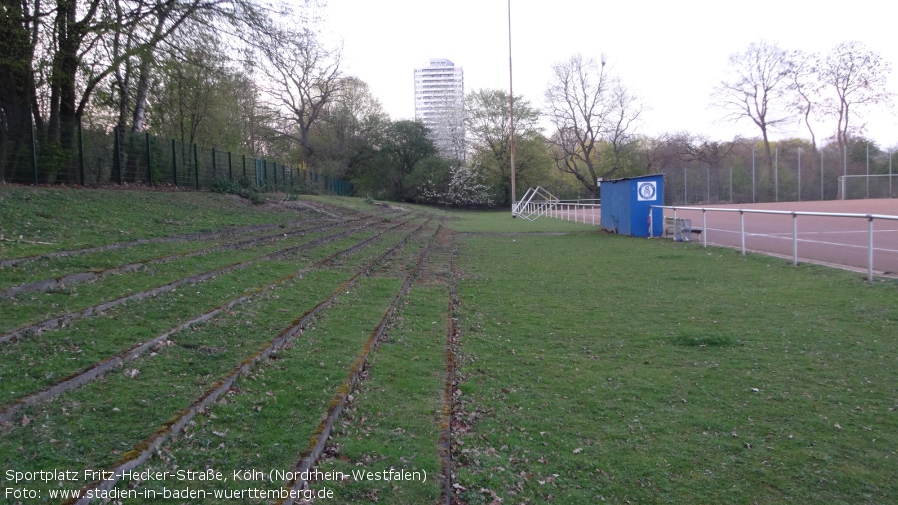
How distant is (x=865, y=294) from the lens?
27.3 ft

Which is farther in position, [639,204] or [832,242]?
[639,204]

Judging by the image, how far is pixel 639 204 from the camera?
65.0 ft

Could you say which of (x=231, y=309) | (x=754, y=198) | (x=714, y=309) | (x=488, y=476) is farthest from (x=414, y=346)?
(x=754, y=198)

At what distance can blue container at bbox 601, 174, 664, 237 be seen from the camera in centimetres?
1941

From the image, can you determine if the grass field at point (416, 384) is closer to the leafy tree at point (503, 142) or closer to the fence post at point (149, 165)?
the fence post at point (149, 165)

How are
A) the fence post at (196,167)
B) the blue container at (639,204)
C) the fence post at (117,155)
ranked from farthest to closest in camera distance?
the fence post at (196,167), the blue container at (639,204), the fence post at (117,155)

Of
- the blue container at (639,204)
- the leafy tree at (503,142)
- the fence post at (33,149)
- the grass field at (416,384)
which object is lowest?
the grass field at (416,384)

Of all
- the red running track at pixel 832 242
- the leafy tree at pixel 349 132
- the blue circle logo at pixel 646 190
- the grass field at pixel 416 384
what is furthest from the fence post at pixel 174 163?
the leafy tree at pixel 349 132

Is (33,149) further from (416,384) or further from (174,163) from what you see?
(416,384)

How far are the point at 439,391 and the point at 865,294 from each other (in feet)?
22.0

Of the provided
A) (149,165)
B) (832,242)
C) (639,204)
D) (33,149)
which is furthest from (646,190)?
Result: (33,149)

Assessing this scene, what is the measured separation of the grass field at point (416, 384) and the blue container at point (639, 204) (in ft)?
31.4

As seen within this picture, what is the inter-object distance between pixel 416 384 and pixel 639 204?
16337 mm

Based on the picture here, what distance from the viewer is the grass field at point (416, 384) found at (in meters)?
3.35
